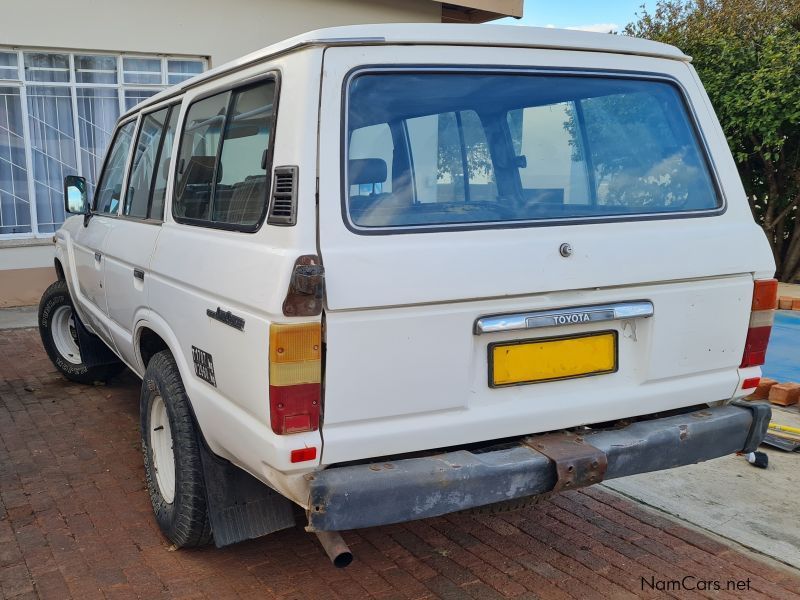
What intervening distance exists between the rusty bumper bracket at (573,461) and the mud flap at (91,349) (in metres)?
3.99

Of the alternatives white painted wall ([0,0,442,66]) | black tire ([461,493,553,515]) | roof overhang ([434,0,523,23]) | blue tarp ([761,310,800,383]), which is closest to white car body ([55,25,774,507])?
black tire ([461,493,553,515])

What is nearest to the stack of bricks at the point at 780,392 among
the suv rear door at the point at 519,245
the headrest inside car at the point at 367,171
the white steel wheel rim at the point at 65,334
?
the suv rear door at the point at 519,245

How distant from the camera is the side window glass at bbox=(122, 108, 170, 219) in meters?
3.87

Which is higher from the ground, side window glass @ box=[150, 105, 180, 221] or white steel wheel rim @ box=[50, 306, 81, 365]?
side window glass @ box=[150, 105, 180, 221]

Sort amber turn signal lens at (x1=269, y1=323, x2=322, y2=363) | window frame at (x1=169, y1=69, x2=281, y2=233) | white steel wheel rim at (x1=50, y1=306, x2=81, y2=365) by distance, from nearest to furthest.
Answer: amber turn signal lens at (x1=269, y1=323, x2=322, y2=363) < window frame at (x1=169, y1=69, x2=281, y2=233) < white steel wheel rim at (x1=50, y1=306, x2=81, y2=365)

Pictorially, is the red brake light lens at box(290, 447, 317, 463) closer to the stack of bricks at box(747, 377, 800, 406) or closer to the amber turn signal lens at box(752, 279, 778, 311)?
the amber turn signal lens at box(752, 279, 778, 311)

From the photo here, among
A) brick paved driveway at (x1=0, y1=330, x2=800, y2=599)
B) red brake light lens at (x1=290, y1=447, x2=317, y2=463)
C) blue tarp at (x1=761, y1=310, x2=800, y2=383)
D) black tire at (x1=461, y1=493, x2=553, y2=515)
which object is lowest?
brick paved driveway at (x1=0, y1=330, x2=800, y2=599)

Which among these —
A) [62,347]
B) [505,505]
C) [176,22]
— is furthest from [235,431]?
[176,22]

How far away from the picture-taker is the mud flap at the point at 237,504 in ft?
9.73

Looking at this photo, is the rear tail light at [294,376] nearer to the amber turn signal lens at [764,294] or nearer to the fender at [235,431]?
the fender at [235,431]

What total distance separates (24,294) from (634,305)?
823cm

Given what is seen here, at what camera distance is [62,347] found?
6000 millimetres

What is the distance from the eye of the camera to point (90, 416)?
5.15 m

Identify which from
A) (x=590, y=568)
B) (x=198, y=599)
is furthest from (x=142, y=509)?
(x=590, y=568)
